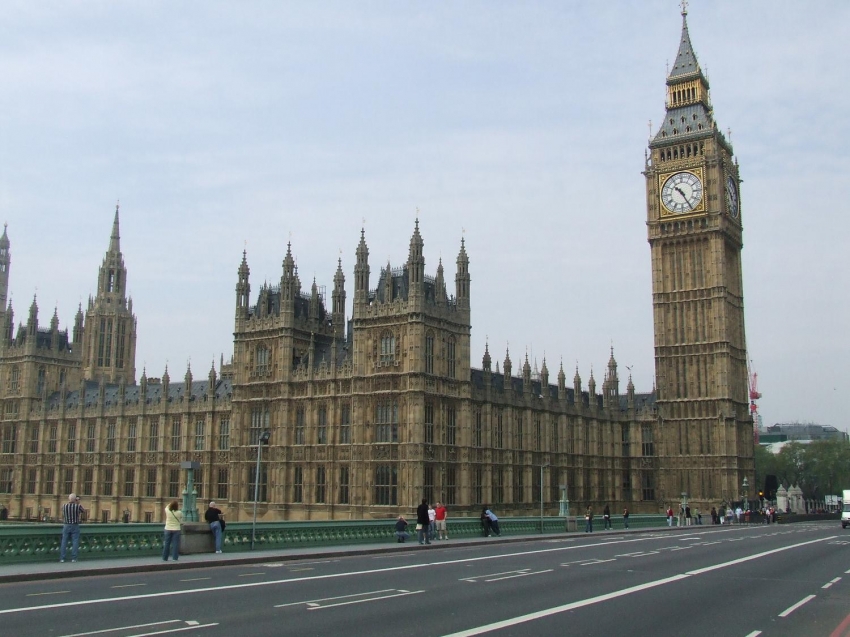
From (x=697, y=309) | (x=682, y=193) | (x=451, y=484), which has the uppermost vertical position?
(x=682, y=193)

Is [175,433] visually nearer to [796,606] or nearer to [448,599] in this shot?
[448,599]

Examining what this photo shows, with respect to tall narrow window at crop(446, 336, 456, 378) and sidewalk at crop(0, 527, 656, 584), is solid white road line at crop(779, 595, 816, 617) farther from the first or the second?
tall narrow window at crop(446, 336, 456, 378)

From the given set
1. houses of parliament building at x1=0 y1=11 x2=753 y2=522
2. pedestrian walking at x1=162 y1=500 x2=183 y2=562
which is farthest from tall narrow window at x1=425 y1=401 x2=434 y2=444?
pedestrian walking at x1=162 y1=500 x2=183 y2=562

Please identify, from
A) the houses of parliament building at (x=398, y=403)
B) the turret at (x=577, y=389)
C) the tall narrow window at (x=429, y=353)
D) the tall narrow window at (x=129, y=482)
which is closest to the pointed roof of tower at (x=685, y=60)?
the houses of parliament building at (x=398, y=403)

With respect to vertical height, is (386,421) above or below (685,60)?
below

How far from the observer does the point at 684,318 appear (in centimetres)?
9181

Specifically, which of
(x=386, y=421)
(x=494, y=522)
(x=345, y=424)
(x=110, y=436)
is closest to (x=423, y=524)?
(x=494, y=522)

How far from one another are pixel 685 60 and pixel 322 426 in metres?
63.2

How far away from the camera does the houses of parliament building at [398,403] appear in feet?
201

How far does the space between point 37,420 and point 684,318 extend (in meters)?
68.4

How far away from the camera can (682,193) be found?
307 feet

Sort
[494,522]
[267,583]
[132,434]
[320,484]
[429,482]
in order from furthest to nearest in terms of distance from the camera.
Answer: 1. [132,434]
2. [320,484]
3. [429,482]
4. [494,522]
5. [267,583]

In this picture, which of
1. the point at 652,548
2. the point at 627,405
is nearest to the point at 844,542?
the point at 652,548

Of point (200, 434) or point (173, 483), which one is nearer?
point (200, 434)
